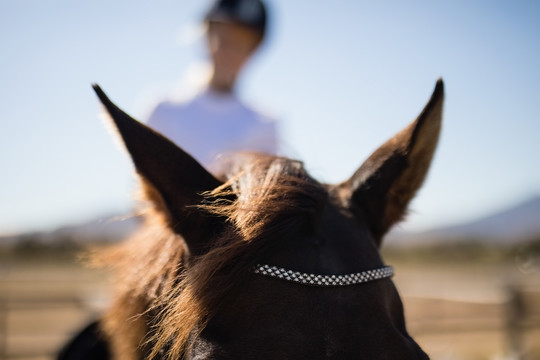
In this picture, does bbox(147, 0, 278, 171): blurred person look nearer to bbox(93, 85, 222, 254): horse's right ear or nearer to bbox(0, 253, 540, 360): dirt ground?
bbox(93, 85, 222, 254): horse's right ear

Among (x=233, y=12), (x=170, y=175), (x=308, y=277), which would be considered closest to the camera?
(x=308, y=277)

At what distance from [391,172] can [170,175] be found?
2.33ft

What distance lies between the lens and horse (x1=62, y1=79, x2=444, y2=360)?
3.49 ft

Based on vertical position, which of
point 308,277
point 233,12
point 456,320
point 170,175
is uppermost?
point 233,12

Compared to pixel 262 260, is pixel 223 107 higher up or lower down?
higher up

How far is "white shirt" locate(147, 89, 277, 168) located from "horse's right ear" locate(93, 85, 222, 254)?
943 millimetres

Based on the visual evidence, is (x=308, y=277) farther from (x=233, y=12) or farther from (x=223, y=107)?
(x=233, y=12)

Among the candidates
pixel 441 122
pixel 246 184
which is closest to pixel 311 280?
pixel 246 184

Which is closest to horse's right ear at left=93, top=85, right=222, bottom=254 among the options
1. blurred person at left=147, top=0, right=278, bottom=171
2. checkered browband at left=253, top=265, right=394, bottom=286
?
checkered browband at left=253, top=265, right=394, bottom=286

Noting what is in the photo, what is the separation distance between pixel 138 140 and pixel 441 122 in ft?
3.10

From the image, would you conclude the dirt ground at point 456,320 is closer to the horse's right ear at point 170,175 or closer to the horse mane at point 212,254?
the horse mane at point 212,254

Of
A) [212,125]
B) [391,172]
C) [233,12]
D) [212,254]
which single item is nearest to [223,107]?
[212,125]

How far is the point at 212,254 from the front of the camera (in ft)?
3.75

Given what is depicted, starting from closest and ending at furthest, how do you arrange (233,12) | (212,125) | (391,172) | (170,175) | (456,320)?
(170,175) < (391,172) < (212,125) < (233,12) < (456,320)
